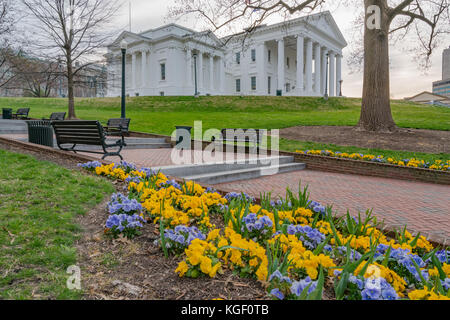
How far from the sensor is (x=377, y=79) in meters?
12.2

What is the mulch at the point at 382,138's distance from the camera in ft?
34.6

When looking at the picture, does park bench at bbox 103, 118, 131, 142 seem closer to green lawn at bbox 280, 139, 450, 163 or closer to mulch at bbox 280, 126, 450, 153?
green lawn at bbox 280, 139, 450, 163

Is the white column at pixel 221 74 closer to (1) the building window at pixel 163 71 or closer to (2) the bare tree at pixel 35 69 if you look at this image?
(1) the building window at pixel 163 71

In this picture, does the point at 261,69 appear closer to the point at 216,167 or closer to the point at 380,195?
the point at 216,167

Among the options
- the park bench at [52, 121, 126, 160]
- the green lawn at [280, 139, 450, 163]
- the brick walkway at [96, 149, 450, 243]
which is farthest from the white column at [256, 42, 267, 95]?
the park bench at [52, 121, 126, 160]

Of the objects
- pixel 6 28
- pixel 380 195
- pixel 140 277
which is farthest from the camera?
pixel 6 28

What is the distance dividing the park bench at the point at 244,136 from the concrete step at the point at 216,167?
158 cm

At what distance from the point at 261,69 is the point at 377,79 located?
124 ft

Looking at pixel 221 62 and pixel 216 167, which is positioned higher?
pixel 221 62

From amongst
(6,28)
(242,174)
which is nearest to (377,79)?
(242,174)

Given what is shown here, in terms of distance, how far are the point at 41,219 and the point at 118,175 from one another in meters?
1.85

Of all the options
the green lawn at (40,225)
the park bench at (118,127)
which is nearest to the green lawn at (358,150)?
the park bench at (118,127)

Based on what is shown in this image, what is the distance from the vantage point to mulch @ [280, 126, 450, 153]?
34.6 ft

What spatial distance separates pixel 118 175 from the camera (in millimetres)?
4902
